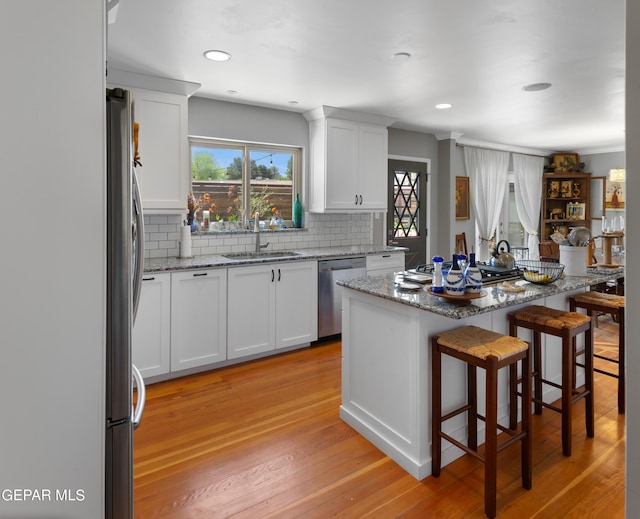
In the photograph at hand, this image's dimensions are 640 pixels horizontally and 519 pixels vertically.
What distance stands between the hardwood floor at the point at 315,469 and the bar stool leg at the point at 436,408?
87 mm

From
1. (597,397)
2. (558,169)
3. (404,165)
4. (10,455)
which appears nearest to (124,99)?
(10,455)

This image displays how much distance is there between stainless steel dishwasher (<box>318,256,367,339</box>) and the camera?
13.1 ft

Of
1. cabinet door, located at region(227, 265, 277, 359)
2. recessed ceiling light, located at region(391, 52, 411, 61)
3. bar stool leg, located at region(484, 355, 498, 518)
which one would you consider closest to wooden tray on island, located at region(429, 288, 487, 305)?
bar stool leg, located at region(484, 355, 498, 518)

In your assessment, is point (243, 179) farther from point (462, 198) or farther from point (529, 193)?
point (529, 193)

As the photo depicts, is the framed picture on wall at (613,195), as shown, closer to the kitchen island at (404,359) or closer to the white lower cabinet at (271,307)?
the kitchen island at (404,359)

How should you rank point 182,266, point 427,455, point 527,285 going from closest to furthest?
point 427,455, point 527,285, point 182,266

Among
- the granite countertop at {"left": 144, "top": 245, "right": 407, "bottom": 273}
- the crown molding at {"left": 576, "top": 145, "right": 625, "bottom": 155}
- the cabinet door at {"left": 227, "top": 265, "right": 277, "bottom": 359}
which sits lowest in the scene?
the cabinet door at {"left": 227, "top": 265, "right": 277, "bottom": 359}

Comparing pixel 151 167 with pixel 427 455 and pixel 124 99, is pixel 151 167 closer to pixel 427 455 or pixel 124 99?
pixel 124 99

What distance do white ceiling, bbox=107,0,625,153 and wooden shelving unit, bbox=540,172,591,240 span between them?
303cm

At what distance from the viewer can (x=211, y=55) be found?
281 cm

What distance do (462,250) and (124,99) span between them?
17.6 ft

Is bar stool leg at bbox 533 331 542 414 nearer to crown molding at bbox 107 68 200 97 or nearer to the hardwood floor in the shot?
the hardwood floor

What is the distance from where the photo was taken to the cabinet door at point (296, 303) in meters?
3.74

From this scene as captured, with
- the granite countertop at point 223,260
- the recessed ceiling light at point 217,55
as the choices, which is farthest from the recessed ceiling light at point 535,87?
the recessed ceiling light at point 217,55
